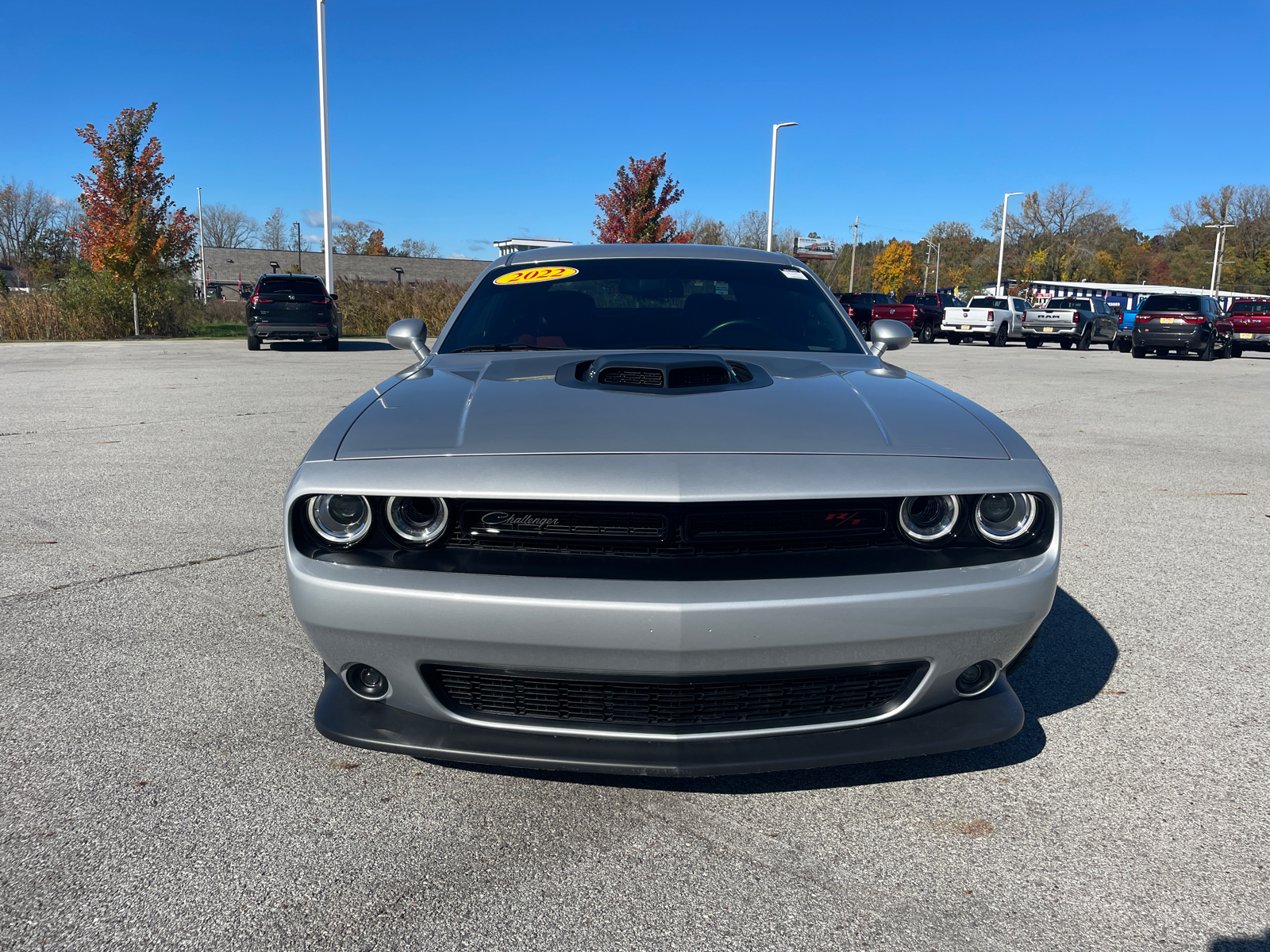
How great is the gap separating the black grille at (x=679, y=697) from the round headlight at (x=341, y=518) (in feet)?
1.17

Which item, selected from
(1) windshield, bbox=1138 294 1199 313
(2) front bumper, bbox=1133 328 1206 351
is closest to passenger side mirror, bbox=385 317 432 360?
(1) windshield, bbox=1138 294 1199 313

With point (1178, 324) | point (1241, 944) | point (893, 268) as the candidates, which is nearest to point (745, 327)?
point (1241, 944)

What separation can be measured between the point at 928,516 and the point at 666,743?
2.71 feet

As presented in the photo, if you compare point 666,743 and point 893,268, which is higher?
point 893,268

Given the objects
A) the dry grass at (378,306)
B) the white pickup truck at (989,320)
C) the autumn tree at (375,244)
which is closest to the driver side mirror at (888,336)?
the dry grass at (378,306)

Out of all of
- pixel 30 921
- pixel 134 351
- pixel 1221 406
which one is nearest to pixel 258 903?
pixel 30 921

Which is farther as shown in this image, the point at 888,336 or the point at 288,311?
the point at 288,311

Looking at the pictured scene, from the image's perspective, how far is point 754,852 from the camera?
2.11 m

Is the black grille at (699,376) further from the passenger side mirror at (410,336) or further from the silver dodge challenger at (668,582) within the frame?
the passenger side mirror at (410,336)

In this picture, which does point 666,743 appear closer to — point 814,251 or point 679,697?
point 679,697

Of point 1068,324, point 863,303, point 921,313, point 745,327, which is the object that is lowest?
point 745,327

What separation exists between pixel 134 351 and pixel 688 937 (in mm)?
21083

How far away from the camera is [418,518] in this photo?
85.0 inches

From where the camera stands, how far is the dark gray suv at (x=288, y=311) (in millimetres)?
19844
